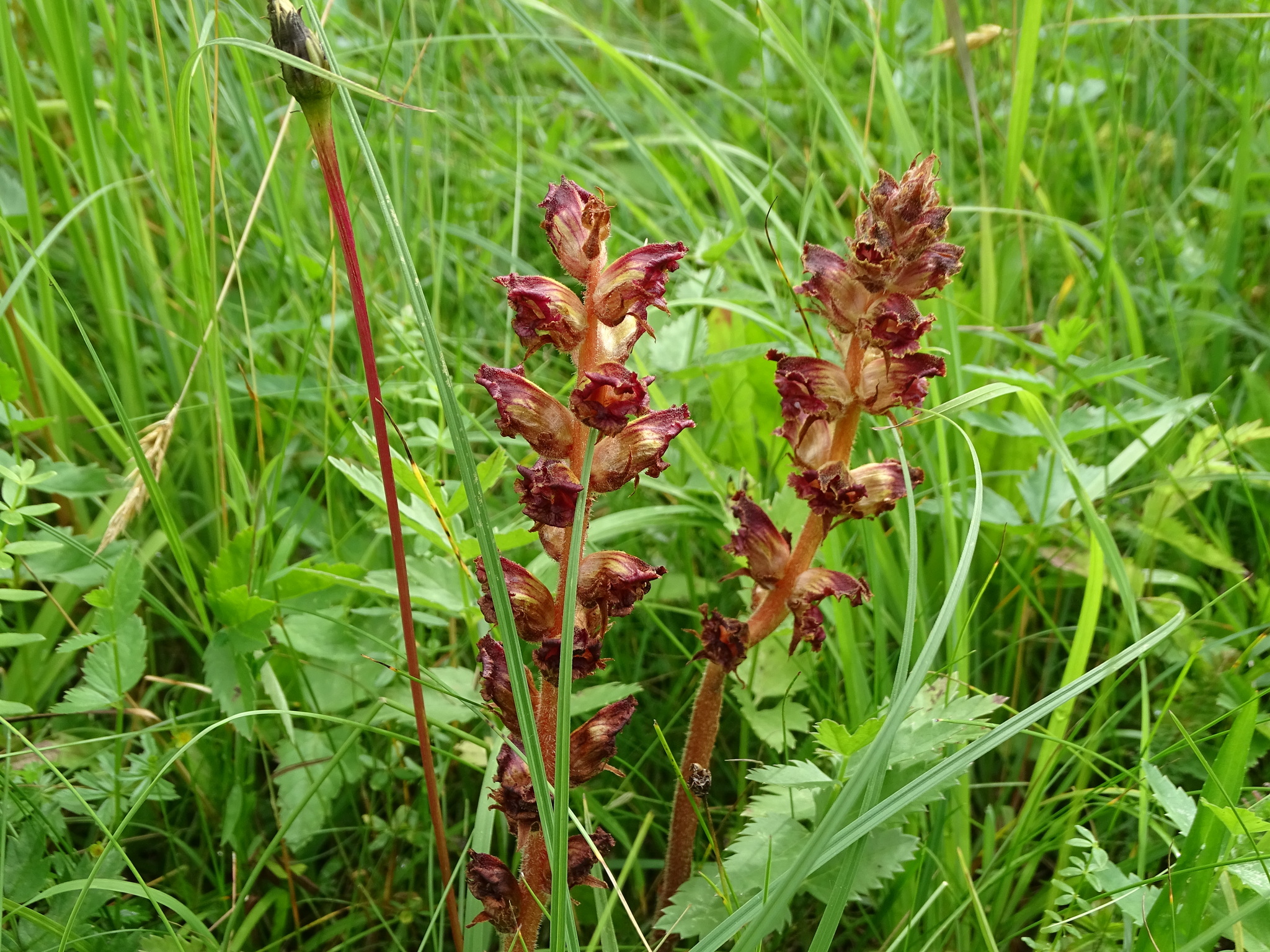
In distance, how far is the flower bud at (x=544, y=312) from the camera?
147 centimetres

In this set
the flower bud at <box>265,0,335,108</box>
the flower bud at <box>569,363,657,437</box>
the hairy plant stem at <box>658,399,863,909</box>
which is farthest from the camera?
the hairy plant stem at <box>658,399,863,909</box>

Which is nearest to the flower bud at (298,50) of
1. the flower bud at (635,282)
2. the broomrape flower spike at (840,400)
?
the flower bud at (635,282)

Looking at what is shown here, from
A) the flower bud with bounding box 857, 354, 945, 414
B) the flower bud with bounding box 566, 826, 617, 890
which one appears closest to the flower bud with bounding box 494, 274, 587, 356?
the flower bud with bounding box 857, 354, 945, 414

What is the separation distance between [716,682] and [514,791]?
1.64ft

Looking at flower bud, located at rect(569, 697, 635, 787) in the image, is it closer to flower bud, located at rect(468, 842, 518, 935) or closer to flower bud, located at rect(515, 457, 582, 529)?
flower bud, located at rect(468, 842, 518, 935)

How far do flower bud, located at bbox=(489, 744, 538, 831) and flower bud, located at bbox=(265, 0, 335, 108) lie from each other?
3.27 ft

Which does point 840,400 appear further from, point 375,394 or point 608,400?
point 375,394

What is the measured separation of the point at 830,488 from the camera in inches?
71.2

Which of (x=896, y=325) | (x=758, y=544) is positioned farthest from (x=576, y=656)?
(x=896, y=325)

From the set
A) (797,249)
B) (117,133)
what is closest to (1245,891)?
(797,249)

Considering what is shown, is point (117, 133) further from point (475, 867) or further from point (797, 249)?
point (475, 867)

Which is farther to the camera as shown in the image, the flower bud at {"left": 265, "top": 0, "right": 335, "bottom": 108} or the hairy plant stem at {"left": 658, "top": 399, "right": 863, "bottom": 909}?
the hairy plant stem at {"left": 658, "top": 399, "right": 863, "bottom": 909}

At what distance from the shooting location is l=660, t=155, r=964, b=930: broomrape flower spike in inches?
68.2

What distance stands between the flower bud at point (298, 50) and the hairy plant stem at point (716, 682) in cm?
96
